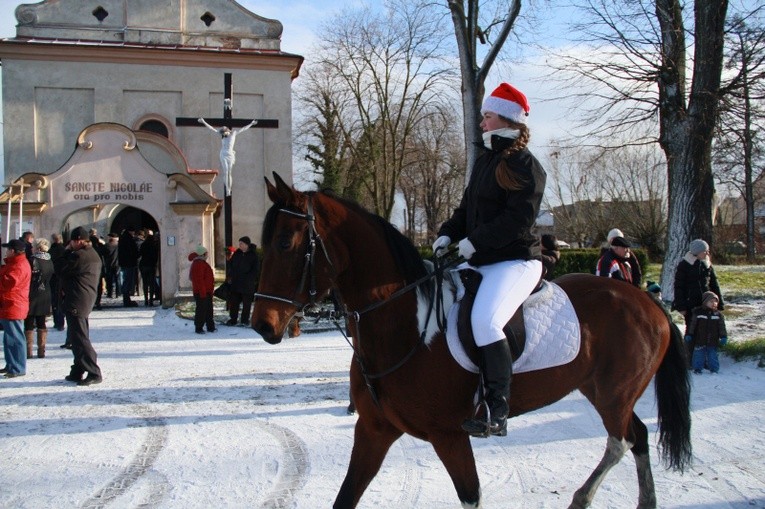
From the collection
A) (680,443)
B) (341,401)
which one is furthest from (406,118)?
(680,443)

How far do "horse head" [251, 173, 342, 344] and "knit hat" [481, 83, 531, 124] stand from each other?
132 centimetres

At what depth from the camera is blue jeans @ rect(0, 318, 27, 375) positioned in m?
9.00

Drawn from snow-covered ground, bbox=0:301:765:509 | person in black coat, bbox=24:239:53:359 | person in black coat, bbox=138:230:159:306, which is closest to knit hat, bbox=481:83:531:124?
snow-covered ground, bbox=0:301:765:509

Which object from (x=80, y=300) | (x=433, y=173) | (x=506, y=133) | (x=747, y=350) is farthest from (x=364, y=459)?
(x=433, y=173)

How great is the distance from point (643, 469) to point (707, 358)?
5277mm

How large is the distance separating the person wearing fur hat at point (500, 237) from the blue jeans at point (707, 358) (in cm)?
624

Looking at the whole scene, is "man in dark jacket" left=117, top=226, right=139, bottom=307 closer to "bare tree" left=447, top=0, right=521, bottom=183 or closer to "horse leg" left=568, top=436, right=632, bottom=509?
"bare tree" left=447, top=0, right=521, bottom=183

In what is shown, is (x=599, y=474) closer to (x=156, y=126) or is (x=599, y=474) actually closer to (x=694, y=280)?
(x=694, y=280)

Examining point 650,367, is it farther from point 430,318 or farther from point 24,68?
point 24,68

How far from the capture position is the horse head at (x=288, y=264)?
11.1 feet

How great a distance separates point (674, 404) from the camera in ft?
16.2

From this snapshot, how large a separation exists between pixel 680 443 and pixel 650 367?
0.73 meters

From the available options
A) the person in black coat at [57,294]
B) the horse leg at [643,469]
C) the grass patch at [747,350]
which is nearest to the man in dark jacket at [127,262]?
the person in black coat at [57,294]

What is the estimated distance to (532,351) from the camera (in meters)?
4.00
